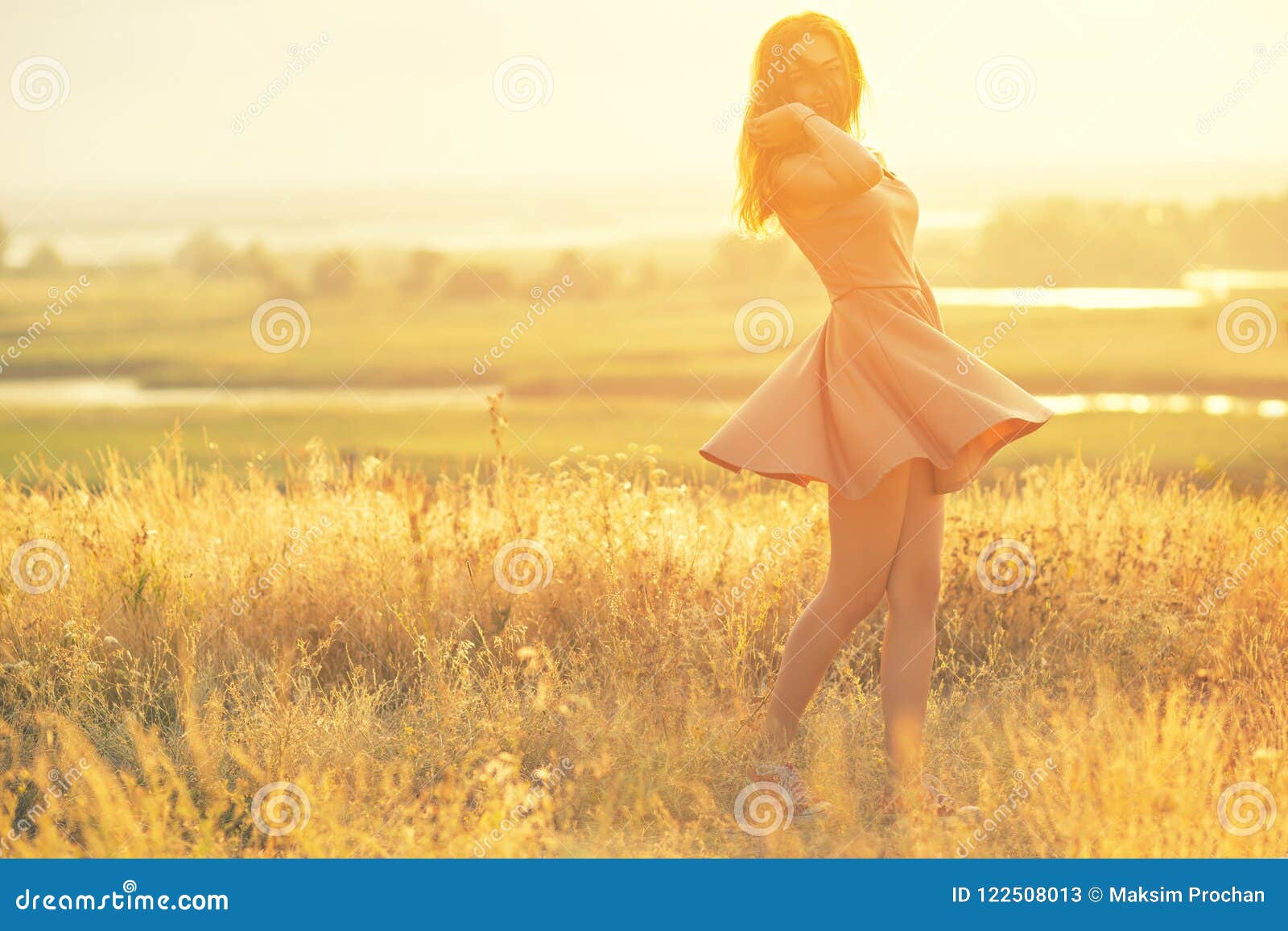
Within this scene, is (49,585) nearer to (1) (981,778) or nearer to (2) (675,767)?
(2) (675,767)

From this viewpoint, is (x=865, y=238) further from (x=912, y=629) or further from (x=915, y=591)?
(x=912, y=629)

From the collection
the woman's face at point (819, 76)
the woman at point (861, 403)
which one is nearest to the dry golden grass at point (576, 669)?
the woman at point (861, 403)

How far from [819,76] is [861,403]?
943 millimetres

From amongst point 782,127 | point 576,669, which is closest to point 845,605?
point 576,669

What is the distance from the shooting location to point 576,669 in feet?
14.3

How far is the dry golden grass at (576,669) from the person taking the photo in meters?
3.45

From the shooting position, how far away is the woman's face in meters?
3.40

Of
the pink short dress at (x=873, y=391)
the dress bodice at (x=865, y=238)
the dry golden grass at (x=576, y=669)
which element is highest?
the dress bodice at (x=865, y=238)

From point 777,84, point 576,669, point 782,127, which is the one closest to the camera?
point 782,127

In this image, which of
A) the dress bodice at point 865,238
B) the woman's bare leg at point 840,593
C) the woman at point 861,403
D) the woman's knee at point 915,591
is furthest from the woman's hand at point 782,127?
the woman's knee at point 915,591

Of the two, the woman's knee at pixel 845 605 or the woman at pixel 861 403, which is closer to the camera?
the woman at pixel 861 403

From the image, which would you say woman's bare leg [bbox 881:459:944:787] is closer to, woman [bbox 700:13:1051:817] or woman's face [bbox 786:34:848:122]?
woman [bbox 700:13:1051:817]

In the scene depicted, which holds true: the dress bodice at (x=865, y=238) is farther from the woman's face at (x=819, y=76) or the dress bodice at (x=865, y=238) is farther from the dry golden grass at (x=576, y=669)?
the dry golden grass at (x=576, y=669)

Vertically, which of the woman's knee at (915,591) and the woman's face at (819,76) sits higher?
the woman's face at (819,76)
